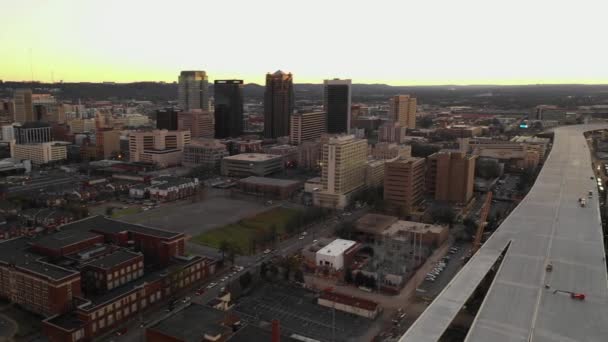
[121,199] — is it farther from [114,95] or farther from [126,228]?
[114,95]

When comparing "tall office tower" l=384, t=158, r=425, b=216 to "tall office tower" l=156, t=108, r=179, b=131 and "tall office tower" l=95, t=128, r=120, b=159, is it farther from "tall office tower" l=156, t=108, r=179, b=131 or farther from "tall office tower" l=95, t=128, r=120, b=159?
"tall office tower" l=156, t=108, r=179, b=131

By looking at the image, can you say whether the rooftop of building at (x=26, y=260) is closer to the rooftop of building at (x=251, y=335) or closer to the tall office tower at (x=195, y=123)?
the rooftop of building at (x=251, y=335)

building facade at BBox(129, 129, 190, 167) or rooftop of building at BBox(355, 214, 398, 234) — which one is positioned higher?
building facade at BBox(129, 129, 190, 167)

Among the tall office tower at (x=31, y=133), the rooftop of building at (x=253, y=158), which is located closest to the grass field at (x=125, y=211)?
the rooftop of building at (x=253, y=158)

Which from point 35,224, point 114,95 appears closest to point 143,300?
point 35,224

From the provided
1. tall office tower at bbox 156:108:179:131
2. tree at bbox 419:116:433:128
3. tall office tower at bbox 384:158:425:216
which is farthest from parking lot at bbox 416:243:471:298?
tree at bbox 419:116:433:128

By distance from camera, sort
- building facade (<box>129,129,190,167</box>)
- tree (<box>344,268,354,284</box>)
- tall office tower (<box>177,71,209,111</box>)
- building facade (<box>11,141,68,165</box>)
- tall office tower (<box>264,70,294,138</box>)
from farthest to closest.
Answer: tall office tower (<box>177,71,209,111</box>) < tall office tower (<box>264,70,294,138</box>) < building facade (<box>129,129,190,167</box>) < building facade (<box>11,141,68,165</box>) < tree (<box>344,268,354,284</box>)
